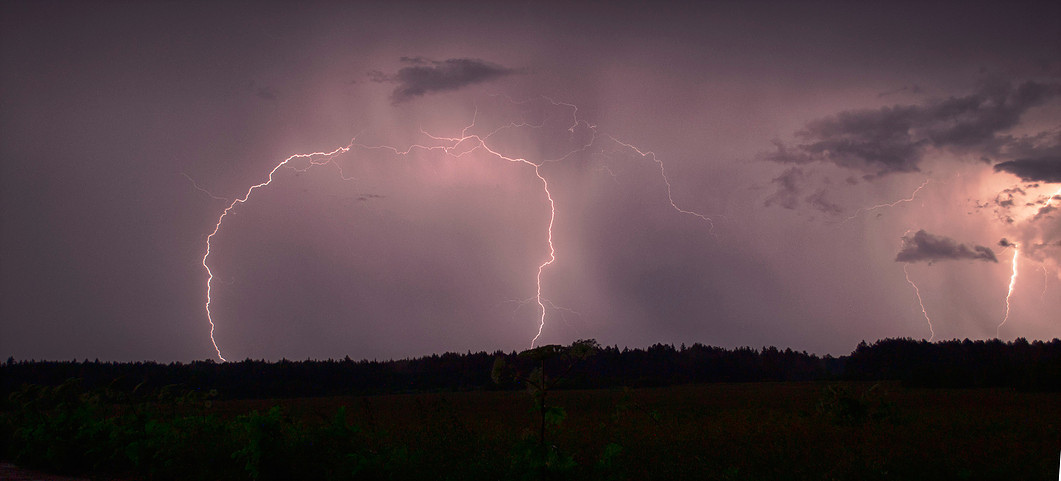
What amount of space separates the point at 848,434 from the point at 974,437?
86.0 inches

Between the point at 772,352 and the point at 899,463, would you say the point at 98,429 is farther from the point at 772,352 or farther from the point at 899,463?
the point at 772,352

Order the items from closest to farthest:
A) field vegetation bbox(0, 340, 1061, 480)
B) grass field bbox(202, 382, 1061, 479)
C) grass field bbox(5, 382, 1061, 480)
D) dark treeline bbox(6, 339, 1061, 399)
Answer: field vegetation bbox(0, 340, 1061, 480) < grass field bbox(202, 382, 1061, 479) < grass field bbox(5, 382, 1061, 480) < dark treeline bbox(6, 339, 1061, 399)

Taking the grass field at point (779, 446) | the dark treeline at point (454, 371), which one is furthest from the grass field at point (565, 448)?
the dark treeline at point (454, 371)

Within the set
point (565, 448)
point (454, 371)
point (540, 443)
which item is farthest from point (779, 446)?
point (454, 371)

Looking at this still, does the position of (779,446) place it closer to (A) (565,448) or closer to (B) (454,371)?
(A) (565,448)

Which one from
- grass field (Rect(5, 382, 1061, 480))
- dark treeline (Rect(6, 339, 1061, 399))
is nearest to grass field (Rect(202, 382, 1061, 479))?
grass field (Rect(5, 382, 1061, 480))

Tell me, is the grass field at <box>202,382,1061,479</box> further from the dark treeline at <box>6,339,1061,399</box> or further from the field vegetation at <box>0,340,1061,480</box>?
the dark treeline at <box>6,339,1061,399</box>

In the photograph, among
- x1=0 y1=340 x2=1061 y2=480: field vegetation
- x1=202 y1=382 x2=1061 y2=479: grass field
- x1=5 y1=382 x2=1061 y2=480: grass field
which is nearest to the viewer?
x1=0 y1=340 x2=1061 y2=480: field vegetation

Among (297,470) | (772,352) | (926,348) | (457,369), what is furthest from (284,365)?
(297,470)

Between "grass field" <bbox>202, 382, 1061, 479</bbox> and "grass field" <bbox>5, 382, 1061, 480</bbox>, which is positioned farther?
"grass field" <bbox>5, 382, 1061, 480</bbox>

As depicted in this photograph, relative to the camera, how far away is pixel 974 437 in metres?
11.9

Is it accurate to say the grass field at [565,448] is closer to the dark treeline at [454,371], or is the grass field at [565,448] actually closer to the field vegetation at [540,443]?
the field vegetation at [540,443]

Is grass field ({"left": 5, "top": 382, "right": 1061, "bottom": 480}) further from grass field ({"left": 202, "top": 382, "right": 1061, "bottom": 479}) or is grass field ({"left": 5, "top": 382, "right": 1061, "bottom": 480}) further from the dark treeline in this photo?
the dark treeline

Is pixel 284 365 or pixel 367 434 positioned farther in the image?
pixel 284 365
